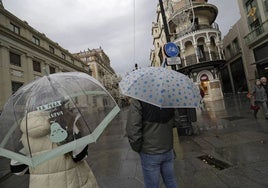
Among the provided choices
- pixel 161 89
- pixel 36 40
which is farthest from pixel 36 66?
pixel 161 89

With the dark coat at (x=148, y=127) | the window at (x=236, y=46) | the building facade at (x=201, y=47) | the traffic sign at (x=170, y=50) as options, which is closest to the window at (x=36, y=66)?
the building facade at (x=201, y=47)

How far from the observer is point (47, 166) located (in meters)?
1.69

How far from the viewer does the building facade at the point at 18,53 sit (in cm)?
1719

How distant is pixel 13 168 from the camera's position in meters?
1.75

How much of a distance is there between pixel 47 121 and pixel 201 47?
2707 cm

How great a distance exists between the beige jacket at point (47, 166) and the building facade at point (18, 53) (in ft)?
48.0

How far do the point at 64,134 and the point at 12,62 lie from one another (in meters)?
21.1

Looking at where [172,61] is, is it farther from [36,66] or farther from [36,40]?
[36,40]

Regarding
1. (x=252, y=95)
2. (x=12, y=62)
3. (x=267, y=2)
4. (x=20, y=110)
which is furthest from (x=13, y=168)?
(x=267, y=2)

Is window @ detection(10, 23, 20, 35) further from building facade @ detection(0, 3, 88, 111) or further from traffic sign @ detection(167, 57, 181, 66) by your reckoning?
traffic sign @ detection(167, 57, 181, 66)

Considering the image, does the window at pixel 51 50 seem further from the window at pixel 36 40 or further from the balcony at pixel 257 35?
the balcony at pixel 257 35

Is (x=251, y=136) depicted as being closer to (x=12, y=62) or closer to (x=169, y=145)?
(x=169, y=145)

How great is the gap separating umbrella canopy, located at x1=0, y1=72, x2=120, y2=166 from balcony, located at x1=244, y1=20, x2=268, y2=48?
73.4ft

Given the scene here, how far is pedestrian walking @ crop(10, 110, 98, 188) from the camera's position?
1583 mm
